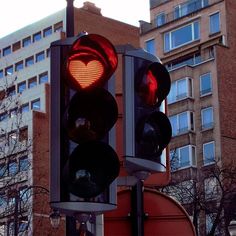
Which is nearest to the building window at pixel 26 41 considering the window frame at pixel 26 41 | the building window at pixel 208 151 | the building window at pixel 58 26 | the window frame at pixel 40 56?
the window frame at pixel 26 41

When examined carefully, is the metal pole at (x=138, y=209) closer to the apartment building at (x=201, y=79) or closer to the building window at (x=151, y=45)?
the apartment building at (x=201, y=79)

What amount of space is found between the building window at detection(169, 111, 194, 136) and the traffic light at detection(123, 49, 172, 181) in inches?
2051

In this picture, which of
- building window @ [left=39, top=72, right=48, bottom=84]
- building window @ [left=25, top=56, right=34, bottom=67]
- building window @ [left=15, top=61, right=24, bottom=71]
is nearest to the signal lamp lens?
building window @ [left=39, top=72, right=48, bottom=84]

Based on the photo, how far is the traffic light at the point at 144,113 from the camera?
4.36 meters

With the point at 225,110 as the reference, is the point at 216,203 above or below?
below

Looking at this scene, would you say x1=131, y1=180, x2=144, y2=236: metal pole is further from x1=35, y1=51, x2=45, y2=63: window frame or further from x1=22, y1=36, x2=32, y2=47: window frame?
x1=22, y1=36, x2=32, y2=47: window frame

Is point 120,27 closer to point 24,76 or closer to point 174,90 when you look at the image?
point 24,76

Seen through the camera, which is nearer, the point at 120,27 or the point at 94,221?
the point at 94,221

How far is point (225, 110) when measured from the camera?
185 feet

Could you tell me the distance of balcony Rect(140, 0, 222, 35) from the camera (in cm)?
6143

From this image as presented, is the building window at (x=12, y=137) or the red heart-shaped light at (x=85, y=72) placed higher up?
the building window at (x=12, y=137)

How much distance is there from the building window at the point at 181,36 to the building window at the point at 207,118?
6.20m

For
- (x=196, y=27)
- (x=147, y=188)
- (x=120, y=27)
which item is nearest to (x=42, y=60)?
(x=120, y=27)

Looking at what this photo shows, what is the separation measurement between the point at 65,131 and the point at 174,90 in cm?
5420
